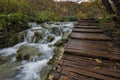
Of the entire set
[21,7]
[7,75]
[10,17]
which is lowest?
[7,75]

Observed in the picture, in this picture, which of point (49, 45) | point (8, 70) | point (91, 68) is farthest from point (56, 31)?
point (91, 68)

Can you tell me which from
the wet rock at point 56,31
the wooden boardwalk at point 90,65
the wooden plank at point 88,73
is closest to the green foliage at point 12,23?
the wet rock at point 56,31

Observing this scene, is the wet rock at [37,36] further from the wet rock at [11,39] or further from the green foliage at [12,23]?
the green foliage at [12,23]

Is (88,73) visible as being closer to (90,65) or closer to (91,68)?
(91,68)

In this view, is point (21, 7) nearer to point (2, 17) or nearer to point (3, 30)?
point (2, 17)

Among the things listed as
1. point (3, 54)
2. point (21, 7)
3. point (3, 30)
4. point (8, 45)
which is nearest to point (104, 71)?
point (3, 54)

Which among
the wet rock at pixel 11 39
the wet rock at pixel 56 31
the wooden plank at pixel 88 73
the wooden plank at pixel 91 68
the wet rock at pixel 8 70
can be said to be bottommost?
the wet rock at pixel 8 70

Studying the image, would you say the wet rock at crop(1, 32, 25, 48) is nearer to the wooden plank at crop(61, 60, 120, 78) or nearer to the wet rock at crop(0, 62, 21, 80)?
the wet rock at crop(0, 62, 21, 80)

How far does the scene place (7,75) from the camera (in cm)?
436

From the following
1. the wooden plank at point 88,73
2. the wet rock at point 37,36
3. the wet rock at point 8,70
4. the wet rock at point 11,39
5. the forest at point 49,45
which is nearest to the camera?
the wooden plank at point 88,73

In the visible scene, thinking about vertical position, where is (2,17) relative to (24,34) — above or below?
above

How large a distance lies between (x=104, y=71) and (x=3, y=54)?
18.8 ft

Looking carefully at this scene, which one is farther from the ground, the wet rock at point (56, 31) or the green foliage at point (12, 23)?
the green foliage at point (12, 23)

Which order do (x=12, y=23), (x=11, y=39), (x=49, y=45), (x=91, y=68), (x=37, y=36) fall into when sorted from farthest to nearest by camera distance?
(x=12, y=23) → (x=37, y=36) → (x=11, y=39) → (x=49, y=45) → (x=91, y=68)
